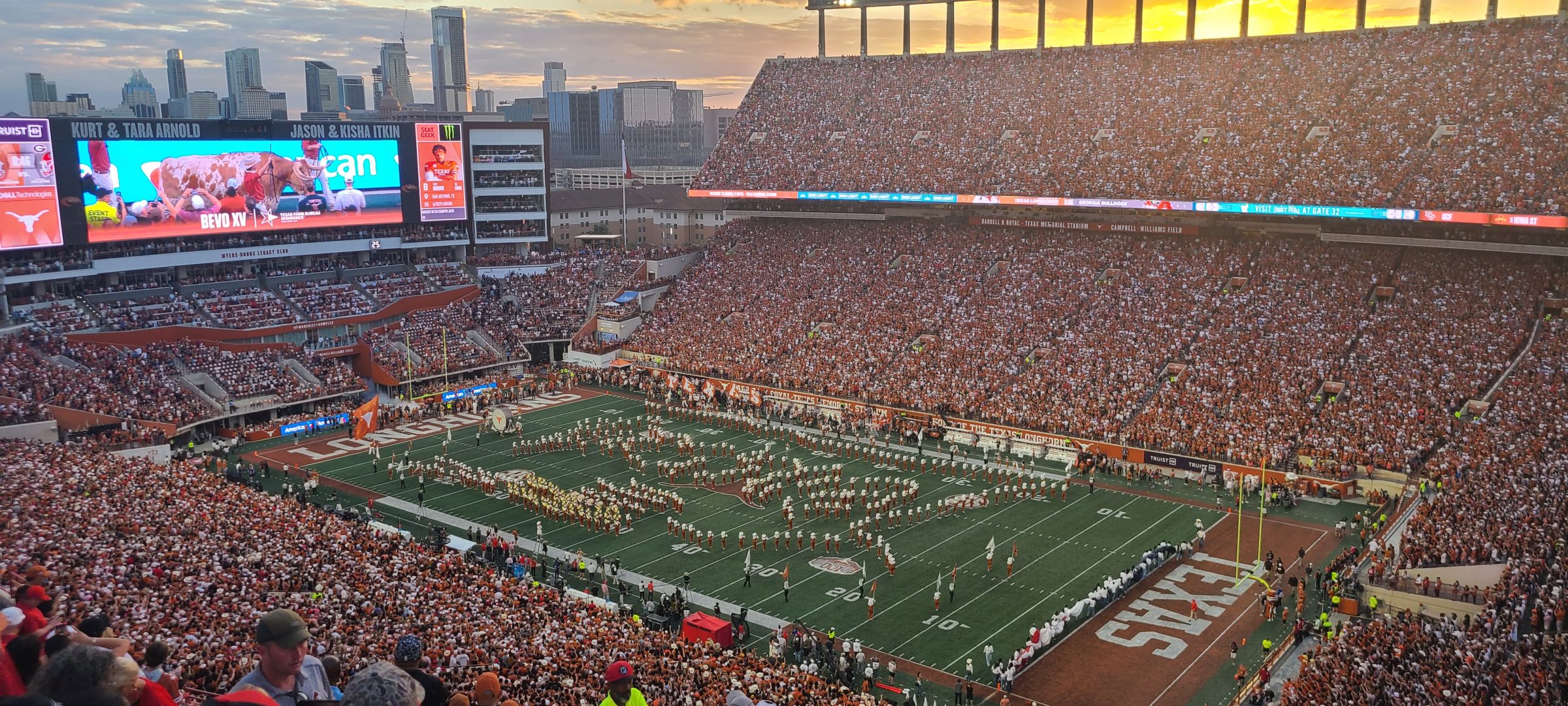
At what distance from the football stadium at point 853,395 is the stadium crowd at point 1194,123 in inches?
8.0

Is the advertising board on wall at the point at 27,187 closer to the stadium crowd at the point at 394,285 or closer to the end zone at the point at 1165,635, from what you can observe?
the stadium crowd at the point at 394,285

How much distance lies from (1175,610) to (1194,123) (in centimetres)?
2774

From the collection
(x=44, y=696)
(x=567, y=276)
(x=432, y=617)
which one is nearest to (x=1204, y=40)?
(x=567, y=276)

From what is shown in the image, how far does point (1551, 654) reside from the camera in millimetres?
15578

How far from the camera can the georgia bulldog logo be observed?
24.9 m

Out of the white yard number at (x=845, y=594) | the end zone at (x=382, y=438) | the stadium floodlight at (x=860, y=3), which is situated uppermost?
the stadium floodlight at (x=860, y=3)

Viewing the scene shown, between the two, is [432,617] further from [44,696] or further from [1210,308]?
[1210,308]

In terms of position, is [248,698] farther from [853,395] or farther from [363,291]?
[363,291]

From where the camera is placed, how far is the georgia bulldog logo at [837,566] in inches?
979

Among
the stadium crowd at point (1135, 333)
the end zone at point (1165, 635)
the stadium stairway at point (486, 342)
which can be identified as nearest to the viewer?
the end zone at point (1165, 635)

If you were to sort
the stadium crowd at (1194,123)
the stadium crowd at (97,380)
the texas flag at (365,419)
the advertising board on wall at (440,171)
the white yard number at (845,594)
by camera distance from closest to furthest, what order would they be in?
the white yard number at (845,594), the stadium crowd at (97,380), the texas flag at (365,419), the stadium crowd at (1194,123), the advertising board on wall at (440,171)

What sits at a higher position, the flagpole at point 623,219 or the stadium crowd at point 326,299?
the flagpole at point 623,219

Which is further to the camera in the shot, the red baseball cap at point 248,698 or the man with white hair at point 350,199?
the man with white hair at point 350,199

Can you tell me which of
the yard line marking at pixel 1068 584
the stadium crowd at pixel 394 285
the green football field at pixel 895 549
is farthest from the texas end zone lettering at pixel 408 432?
the yard line marking at pixel 1068 584
